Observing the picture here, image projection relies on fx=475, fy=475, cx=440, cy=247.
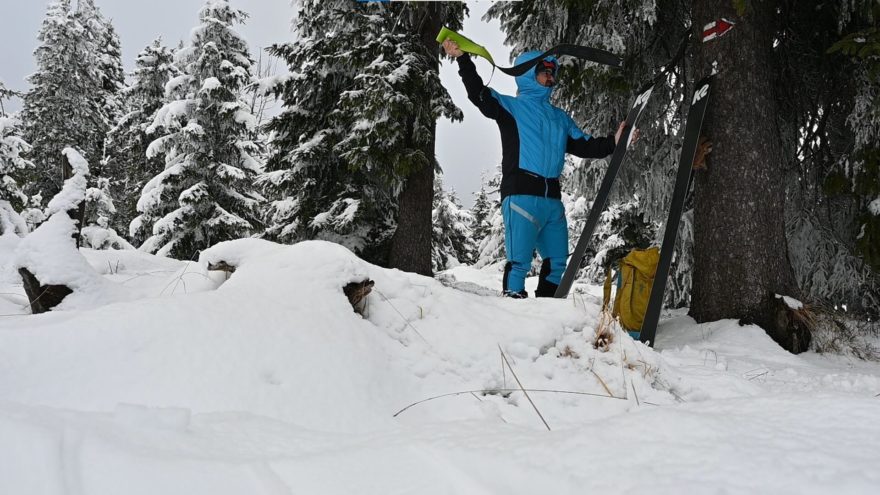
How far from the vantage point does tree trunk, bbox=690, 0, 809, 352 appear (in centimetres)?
384

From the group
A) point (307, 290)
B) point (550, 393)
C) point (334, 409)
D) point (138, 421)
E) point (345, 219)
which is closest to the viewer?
point (138, 421)

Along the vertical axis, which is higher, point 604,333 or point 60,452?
point 604,333

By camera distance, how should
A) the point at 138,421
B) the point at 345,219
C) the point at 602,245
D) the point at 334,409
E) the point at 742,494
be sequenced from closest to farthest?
the point at 742,494
the point at 138,421
the point at 334,409
the point at 345,219
the point at 602,245

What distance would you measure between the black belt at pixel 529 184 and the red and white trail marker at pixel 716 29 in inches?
74.1

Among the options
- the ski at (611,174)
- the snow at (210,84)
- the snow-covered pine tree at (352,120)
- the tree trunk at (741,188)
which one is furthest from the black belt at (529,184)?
the snow at (210,84)

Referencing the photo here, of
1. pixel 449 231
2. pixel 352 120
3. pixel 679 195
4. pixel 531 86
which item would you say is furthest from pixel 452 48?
pixel 449 231

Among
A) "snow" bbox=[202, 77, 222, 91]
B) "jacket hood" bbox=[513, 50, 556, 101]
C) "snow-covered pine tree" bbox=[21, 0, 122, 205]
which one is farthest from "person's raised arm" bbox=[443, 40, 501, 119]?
"snow-covered pine tree" bbox=[21, 0, 122, 205]

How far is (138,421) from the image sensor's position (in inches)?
51.1

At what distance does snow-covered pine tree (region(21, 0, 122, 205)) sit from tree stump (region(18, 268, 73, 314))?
19.2m

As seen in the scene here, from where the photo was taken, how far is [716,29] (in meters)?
4.11

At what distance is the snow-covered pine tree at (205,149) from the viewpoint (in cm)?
1338

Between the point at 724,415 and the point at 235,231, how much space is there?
45.0ft

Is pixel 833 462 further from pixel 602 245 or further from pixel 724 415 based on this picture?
pixel 602 245

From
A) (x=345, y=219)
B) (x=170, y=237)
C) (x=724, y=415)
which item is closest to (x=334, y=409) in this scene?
(x=724, y=415)
